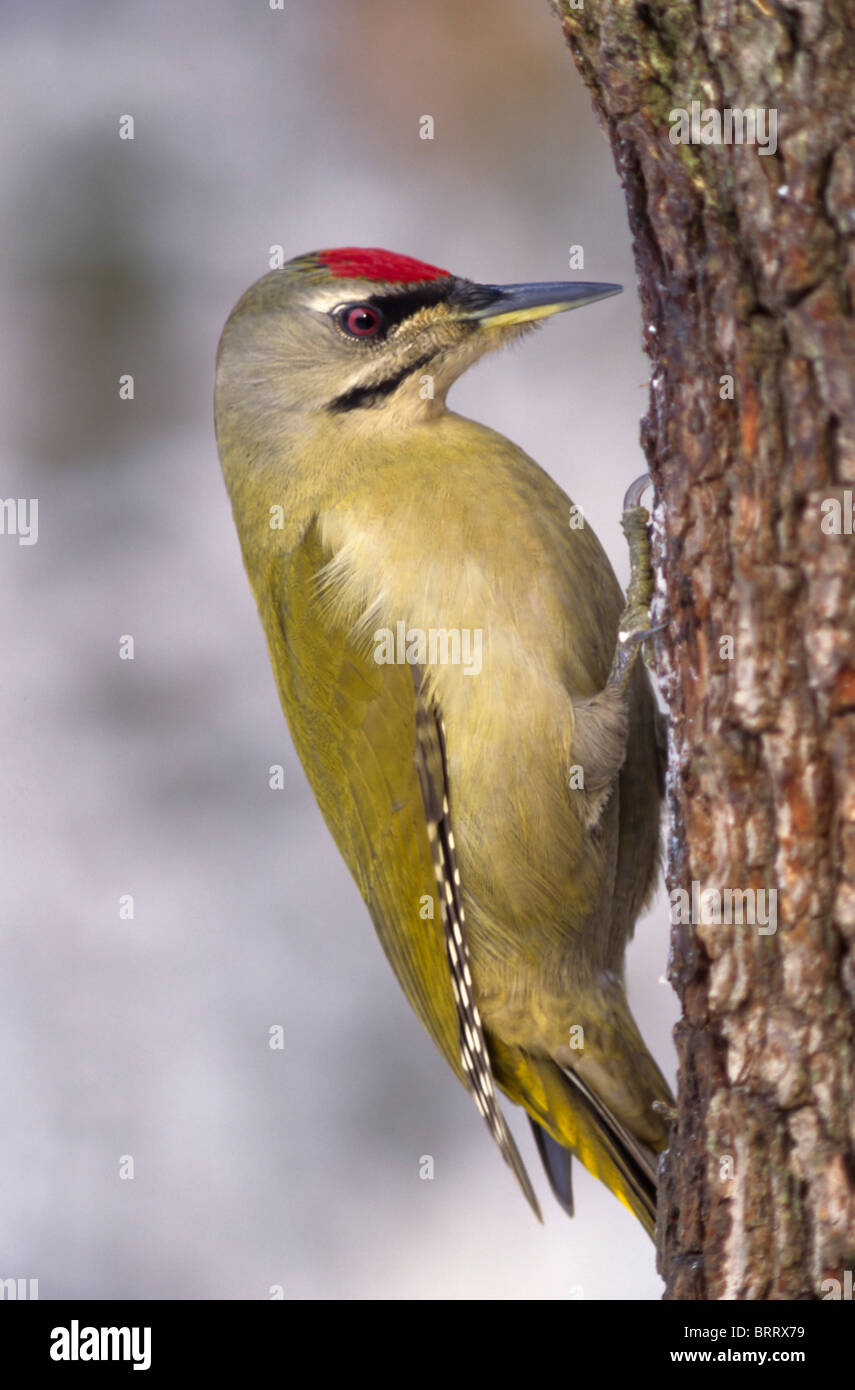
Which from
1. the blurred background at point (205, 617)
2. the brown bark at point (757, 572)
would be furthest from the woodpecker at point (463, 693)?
the blurred background at point (205, 617)

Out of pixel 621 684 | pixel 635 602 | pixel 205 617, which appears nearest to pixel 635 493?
pixel 635 602

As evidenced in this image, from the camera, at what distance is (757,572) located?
2.01m

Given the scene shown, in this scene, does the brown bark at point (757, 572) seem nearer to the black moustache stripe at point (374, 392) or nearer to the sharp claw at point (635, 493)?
the sharp claw at point (635, 493)

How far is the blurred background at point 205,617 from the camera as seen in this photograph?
4.75 m

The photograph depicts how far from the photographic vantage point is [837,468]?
74.4 inches

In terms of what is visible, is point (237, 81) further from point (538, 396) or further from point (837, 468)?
point (837, 468)

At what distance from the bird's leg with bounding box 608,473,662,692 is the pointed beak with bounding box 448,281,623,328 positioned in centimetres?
46

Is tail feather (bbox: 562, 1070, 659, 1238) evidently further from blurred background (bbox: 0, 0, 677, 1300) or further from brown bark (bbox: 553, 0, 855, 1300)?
blurred background (bbox: 0, 0, 677, 1300)

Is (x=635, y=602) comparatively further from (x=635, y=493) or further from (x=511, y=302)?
(x=511, y=302)

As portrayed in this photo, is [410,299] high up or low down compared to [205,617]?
up

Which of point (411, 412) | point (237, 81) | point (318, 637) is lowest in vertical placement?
Answer: point (318, 637)

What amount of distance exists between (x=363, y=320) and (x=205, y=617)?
7.43ft

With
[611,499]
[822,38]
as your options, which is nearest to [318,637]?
[822,38]

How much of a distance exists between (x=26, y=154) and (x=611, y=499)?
2.57 m
